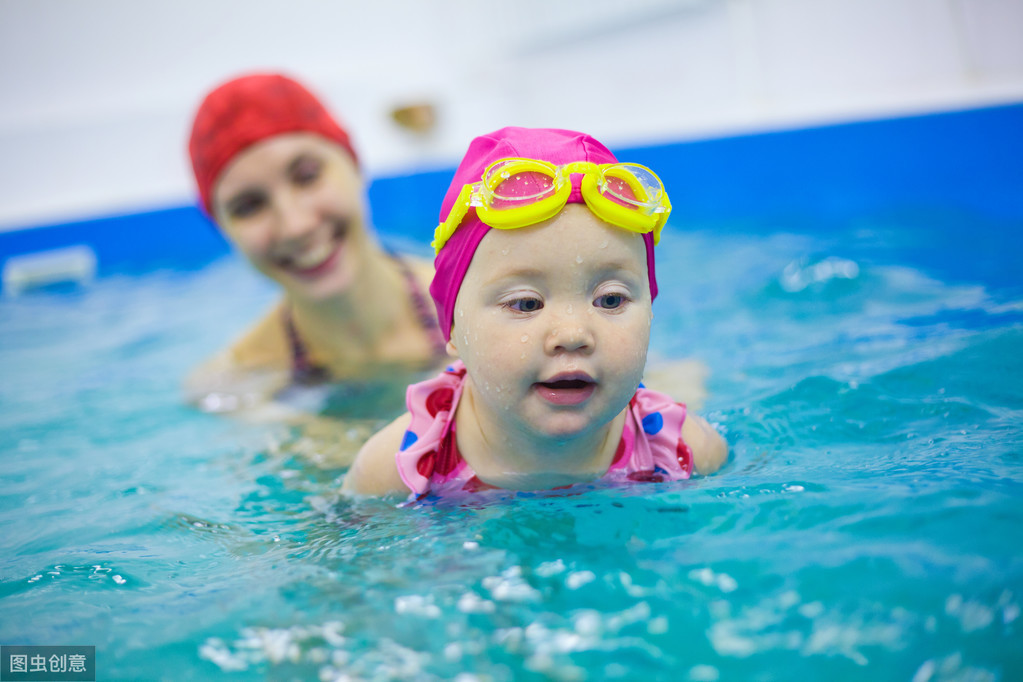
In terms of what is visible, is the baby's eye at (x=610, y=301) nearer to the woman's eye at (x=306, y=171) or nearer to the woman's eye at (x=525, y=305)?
the woman's eye at (x=525, y=305)

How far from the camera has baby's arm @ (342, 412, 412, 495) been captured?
2.25 metres

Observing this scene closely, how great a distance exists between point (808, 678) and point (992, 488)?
713mm

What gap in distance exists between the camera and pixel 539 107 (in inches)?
387

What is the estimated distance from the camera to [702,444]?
2283mm

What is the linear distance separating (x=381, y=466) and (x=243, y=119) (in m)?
1.66

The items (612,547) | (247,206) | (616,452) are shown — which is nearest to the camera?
(612,547)

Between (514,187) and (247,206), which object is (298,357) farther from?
(514,187)

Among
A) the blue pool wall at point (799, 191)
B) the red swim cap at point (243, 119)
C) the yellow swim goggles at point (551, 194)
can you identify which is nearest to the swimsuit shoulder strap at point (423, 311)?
the red swim cap at point (243, 119)

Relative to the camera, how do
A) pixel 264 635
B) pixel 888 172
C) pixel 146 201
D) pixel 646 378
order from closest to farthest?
pixel 264 635 < pixel 646 378 < pixel 888 172 < pixel 146 201

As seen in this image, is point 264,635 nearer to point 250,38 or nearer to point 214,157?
point 214,157

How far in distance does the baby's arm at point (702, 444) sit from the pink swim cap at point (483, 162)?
403 millimetres

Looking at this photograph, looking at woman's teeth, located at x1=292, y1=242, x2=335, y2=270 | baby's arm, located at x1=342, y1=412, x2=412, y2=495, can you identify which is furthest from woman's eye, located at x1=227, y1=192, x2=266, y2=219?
baby's arm, located at x1=342, y1=412, x2=412, y2=495

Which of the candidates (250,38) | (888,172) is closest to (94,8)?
(250,38)

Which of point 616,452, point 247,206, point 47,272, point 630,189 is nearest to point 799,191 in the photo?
point 247,206
